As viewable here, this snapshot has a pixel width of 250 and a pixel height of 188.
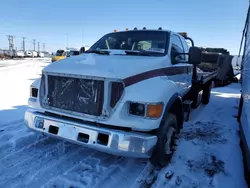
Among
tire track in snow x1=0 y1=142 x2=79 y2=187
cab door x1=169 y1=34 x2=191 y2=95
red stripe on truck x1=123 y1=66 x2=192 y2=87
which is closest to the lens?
red stripe on truck x1=123 y1=66 x2=192 y2=87

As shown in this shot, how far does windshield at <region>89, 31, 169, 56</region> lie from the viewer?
3.75 m

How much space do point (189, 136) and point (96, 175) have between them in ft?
7.95

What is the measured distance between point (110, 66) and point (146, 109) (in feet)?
2.51

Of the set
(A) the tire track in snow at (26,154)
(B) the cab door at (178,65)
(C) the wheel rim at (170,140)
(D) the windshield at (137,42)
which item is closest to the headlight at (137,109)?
(C) the wheel rim at (170,140)

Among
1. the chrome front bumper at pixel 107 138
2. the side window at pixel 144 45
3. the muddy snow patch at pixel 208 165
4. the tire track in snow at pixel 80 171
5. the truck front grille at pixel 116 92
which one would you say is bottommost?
the tire track in snow at pixel 80 171

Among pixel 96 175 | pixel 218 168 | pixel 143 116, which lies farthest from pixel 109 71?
pixel 218 168

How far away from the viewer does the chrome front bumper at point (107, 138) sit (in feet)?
8.19

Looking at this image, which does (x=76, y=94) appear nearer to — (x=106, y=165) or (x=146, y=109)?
(x=146, y=109)

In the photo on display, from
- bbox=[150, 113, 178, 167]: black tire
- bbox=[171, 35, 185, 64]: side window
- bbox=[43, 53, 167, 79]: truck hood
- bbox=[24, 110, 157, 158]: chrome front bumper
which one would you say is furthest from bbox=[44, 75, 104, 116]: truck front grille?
bbox=[171, 35, 185, 64]: side window

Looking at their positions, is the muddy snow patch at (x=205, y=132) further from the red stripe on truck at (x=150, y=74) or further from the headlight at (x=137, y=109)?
the headlight at (x=137, y=109)

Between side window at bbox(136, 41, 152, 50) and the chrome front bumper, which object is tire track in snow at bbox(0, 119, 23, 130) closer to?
the chrome front bumper

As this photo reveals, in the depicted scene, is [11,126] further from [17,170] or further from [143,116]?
[143,116]

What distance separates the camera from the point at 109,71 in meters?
2.65

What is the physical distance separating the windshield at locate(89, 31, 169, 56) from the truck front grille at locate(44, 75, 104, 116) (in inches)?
53.7
